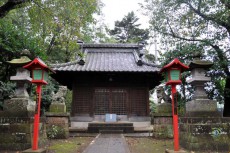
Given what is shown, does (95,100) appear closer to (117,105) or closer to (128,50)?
(117,105)

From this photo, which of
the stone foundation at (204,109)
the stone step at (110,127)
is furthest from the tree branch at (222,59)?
the stone step at (110,127)

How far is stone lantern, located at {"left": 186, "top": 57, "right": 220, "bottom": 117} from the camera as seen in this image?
700 cm

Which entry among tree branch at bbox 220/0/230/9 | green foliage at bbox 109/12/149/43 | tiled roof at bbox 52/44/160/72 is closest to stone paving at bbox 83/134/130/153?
tiled roof at bbox 52/44/160/72

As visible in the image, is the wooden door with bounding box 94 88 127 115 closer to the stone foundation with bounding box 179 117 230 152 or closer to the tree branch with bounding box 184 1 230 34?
the tree branch with bounding box 184 1 230 34

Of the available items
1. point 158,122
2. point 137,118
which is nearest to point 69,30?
point 158,122

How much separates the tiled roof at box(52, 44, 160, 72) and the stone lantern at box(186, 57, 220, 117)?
6.33 metres

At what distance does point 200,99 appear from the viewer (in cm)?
709

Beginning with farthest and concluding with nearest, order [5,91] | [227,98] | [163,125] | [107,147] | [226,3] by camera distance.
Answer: [227,98] → [163,125] → [5,91] → [226,3] → [107,147]

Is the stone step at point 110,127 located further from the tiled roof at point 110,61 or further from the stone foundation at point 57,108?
the tiled roof at point 110,61

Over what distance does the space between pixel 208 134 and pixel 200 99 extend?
1159 millimetres

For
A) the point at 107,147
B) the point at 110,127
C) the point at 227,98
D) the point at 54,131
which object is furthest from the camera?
the point at 110,127

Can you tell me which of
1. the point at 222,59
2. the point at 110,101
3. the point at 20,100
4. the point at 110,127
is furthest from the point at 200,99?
the point at 110,101

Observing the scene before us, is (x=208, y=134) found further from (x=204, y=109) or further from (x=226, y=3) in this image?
(x=226, y=3)

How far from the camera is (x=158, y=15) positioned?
1127 centimetres
